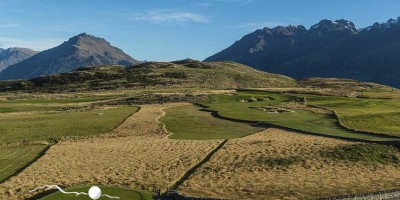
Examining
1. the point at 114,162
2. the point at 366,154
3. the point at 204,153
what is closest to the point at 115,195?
the point at 114,162

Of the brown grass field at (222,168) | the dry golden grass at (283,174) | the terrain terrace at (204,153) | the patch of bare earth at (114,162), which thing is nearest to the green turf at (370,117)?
the terrain terrace at (204,153)

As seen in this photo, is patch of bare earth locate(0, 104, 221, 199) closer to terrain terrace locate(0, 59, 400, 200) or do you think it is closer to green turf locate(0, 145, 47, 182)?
terrain terrace locate(0, 59, 400, 200)

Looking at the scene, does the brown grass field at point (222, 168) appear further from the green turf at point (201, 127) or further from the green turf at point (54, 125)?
the green turf at point (54, 125)

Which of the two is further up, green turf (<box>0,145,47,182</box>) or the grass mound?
the grass mound

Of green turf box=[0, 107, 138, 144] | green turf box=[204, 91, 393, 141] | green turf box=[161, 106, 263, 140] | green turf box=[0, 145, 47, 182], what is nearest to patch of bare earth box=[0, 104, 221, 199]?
green turf box=[0, 145, 47, 182]

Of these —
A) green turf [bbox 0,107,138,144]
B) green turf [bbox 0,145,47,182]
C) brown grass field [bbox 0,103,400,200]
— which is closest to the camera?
brown grass field [bbox 0,103,400,200]
